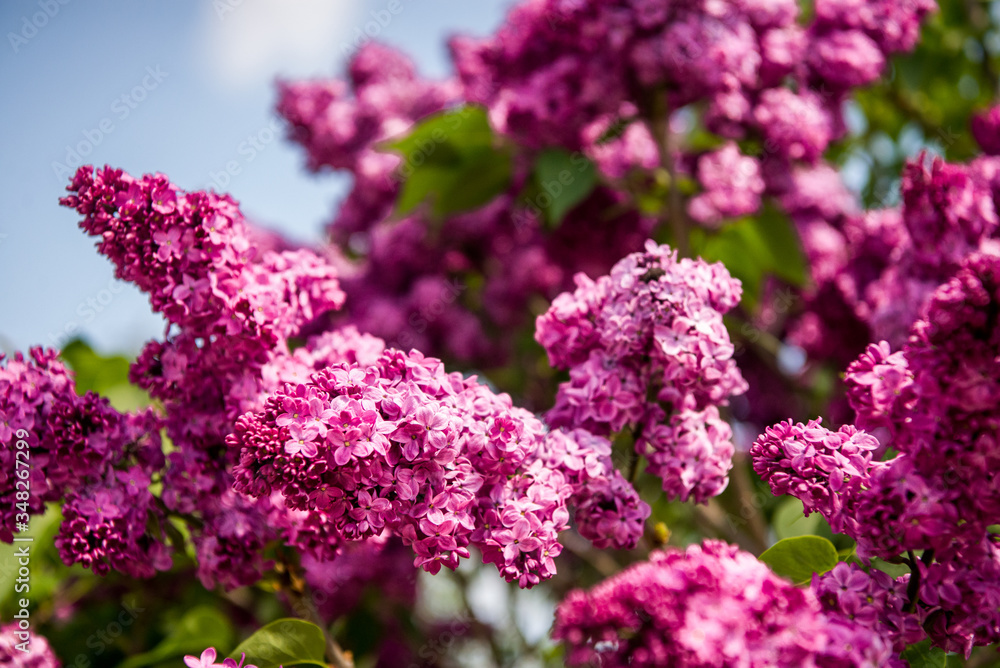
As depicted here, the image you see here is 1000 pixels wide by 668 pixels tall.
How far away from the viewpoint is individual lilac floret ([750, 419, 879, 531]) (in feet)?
4.93

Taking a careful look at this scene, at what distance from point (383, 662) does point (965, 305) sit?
13.8ft

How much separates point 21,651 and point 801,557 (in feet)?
6.84

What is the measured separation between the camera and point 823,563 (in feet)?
5.53

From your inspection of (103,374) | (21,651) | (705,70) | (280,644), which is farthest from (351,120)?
(280,644)

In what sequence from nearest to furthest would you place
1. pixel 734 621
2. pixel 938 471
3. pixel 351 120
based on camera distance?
pixel 734 621 → pixel 938 471 → pixel 351 120

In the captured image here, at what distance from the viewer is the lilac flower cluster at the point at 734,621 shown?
1.23 metres

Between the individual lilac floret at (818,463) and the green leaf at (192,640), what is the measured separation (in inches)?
77.4

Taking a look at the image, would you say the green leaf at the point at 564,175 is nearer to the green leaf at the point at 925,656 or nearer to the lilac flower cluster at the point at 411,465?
the lilac flower cluster at the point at 411,465

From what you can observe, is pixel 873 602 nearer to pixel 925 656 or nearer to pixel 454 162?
pixel 925 656

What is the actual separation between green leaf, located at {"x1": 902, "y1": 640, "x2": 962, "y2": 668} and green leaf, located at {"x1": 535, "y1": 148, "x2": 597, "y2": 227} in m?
1.98

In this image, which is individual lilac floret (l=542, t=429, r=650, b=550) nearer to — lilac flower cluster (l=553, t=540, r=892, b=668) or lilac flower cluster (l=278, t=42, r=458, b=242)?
lilac flower cluster (l=553, t=540, r=892, b=668)

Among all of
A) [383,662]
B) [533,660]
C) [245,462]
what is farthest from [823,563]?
[383,662]

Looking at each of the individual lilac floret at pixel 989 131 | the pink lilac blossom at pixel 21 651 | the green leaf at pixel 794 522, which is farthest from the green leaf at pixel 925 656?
the individual lilac floret at pixel 989 131

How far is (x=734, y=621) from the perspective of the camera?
1252 mm
